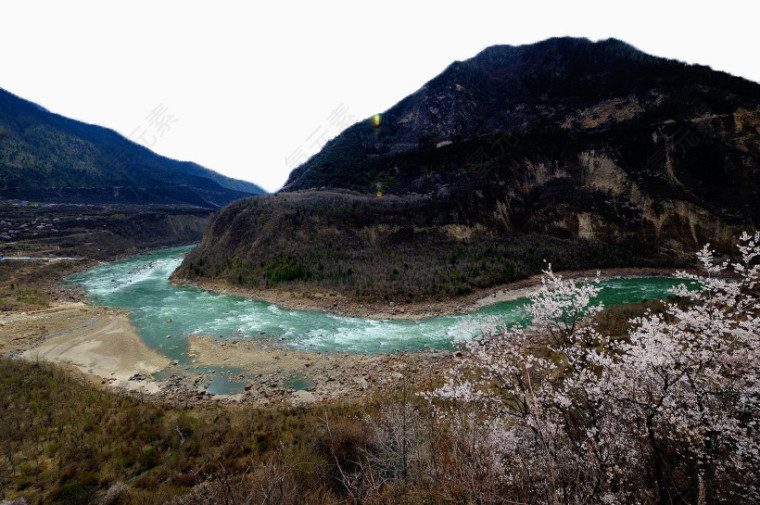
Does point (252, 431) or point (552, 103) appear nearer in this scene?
point (252, 431)

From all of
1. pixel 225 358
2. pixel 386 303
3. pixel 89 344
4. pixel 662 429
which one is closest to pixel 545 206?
pixel 386 303

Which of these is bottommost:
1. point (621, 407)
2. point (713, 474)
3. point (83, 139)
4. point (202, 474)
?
point (202, 474)

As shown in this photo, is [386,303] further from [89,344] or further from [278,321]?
[89,344]

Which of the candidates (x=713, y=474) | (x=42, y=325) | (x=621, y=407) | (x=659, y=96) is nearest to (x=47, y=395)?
(x=42, y=325)

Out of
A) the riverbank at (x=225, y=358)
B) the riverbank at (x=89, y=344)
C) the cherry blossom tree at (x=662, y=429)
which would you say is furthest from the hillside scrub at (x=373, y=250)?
the cherry blossom tree at (x=662, y=429)

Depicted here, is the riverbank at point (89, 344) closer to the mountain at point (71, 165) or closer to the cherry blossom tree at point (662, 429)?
the cherry blossom tree at point (662, 429)

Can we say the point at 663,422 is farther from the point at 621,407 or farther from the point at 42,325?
the point at 42,325
